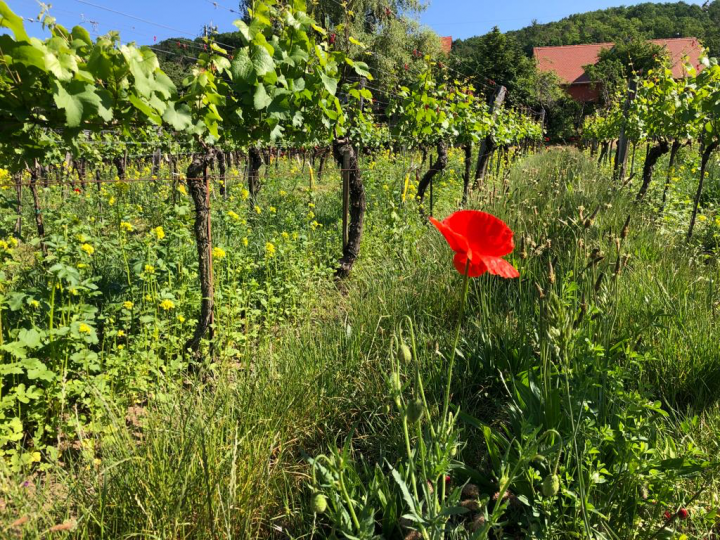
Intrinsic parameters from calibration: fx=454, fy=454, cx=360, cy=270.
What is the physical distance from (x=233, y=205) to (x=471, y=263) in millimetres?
5008

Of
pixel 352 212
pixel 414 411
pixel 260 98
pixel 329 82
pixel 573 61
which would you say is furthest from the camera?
pixel 573 61

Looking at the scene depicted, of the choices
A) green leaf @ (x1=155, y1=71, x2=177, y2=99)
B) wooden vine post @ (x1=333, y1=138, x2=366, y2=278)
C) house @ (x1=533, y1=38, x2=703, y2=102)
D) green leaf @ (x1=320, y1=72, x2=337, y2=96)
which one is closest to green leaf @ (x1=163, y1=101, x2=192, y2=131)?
green leaf @ (x1=155, y1=71, x2=177, y2=99)

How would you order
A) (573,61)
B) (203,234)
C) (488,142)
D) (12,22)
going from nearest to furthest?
(12,22)
(203,234)
(488,142)
(573,61)

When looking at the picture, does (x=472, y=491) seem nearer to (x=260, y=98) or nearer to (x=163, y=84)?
(x=163, y=84)

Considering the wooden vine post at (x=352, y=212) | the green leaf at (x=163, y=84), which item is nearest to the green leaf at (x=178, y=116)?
the green leaf at (x=163, y=84)

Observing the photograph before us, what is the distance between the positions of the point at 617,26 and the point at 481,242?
191 feet

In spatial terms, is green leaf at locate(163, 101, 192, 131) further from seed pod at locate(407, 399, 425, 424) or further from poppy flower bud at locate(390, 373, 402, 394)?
seed pod at locate(407, 399, 425, 424)

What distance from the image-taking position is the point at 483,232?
3.55 ft

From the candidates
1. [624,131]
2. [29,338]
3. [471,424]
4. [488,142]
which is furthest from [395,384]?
[624,131]

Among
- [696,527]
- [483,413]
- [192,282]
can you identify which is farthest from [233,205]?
[696,527]

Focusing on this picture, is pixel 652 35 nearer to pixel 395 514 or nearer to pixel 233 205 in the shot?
pixel 233 205

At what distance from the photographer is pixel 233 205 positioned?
569 centimetres

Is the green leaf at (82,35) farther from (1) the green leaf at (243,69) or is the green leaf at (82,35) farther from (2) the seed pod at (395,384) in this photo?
(2) the seed pod at (395,384)

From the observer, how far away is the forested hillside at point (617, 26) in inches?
1462
